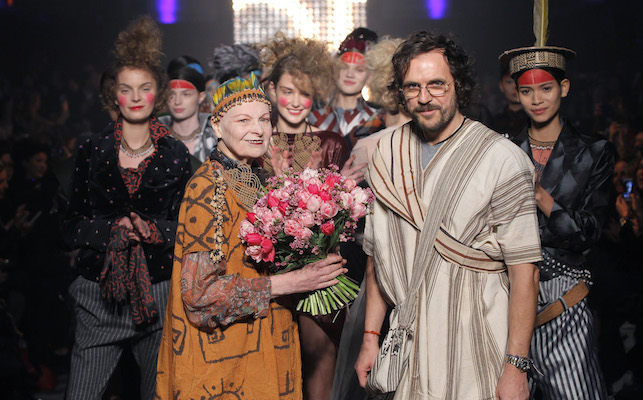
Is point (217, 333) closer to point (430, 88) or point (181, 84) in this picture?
point (430, 88)

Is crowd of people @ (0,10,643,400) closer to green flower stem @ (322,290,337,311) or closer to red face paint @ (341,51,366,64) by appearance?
green flower stem @ (322,290,337,311)

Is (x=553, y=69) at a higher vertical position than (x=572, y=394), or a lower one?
higher

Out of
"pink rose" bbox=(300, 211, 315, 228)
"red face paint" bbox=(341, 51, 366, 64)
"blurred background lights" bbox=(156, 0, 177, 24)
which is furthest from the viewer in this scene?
"blurred background lights" bbox=(156, 0, 177, 24)

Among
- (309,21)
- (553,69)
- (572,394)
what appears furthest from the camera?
(309,21)

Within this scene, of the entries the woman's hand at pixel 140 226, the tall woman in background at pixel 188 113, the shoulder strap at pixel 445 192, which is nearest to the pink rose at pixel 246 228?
the shoulder strap at pixel 445 192

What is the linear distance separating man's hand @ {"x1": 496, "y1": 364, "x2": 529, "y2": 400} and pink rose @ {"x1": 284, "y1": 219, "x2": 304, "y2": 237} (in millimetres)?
830

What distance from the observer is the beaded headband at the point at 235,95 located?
258 cm

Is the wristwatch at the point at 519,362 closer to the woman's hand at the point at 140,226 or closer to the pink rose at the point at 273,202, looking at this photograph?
the pink rose at the point at 273,202

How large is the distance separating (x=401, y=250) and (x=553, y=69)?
137 cm

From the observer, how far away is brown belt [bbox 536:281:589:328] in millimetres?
2980

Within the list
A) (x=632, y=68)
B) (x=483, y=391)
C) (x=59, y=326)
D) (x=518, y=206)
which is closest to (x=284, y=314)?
(x=483, y=391)

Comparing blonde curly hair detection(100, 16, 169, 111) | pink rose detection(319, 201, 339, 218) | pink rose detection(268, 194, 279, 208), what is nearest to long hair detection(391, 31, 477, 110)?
pink rose detection(319, 201, 339, 218)

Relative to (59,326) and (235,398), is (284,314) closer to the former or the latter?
(235,398)

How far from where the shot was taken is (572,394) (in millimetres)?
2920
